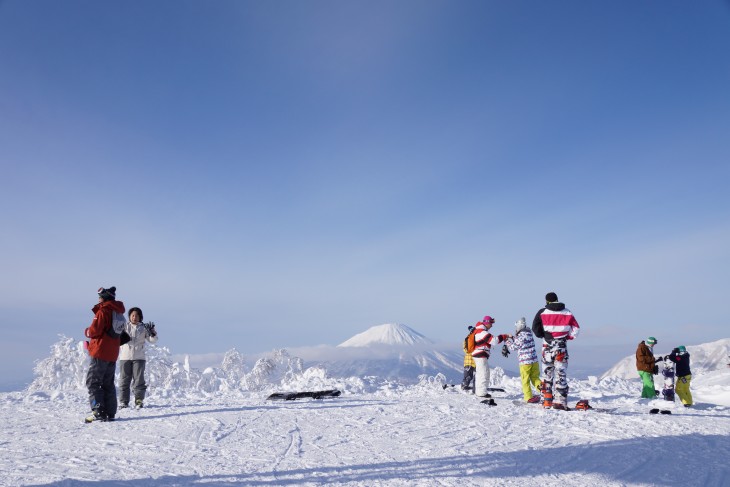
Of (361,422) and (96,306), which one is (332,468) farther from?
(96,306)

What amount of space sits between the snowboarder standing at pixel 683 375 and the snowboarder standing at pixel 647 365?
2.26 feet

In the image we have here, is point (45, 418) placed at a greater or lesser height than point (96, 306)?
lesser

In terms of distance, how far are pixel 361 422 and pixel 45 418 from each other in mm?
5700

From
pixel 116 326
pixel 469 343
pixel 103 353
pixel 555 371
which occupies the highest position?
pixel 116 326

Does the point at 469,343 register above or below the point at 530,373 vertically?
above

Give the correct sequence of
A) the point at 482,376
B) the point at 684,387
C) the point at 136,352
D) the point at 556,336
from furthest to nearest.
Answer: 1. the point at 684,387
2. the point at 482,376
3. the point at 136,352
4. the point at 556,336

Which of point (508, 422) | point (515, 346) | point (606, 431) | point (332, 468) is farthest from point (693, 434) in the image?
point (332, 468)

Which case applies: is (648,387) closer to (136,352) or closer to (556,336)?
(556,336)

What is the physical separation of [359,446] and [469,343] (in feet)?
23.7

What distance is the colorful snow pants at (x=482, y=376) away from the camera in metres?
11.2

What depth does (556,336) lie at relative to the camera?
30.7 feet

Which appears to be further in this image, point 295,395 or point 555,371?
point 295,395

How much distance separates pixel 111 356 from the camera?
809 centimetres

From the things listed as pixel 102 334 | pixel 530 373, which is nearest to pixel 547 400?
pixel 530 373
